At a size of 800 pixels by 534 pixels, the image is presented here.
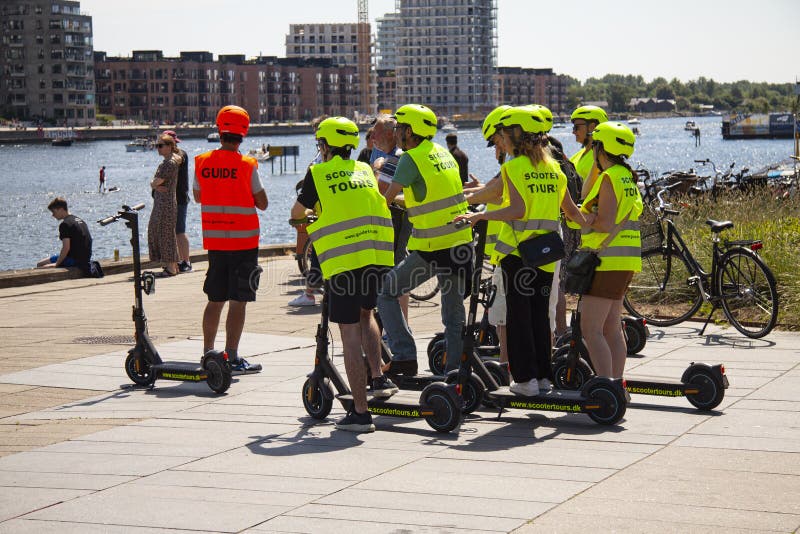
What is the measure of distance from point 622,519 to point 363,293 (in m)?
2.59

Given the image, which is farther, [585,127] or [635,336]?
[635,336]

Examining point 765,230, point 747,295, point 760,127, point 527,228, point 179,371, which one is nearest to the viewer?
point 527,228

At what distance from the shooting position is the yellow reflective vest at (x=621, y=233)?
754 centimetres

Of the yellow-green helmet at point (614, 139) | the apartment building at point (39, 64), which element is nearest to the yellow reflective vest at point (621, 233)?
the yellow-green helmet at point (614, 139)

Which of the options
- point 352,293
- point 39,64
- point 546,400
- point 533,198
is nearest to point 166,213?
point 352,293

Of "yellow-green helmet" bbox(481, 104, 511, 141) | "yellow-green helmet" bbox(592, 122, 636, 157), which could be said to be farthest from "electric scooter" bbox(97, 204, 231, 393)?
"yellow-green helmet" bbox(592, 122, 636, 157)

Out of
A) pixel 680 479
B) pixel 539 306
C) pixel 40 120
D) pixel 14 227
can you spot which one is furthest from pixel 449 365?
pixel 40 120

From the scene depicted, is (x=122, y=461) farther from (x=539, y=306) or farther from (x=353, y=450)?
(x=539, y=306)

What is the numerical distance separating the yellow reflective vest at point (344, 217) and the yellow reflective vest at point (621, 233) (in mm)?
1405

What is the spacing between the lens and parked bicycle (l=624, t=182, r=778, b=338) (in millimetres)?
10586

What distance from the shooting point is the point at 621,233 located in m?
7.60

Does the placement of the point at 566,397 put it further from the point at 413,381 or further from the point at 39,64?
the point at 39,64

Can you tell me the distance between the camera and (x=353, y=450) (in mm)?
6824

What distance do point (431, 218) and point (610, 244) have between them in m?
1.20
